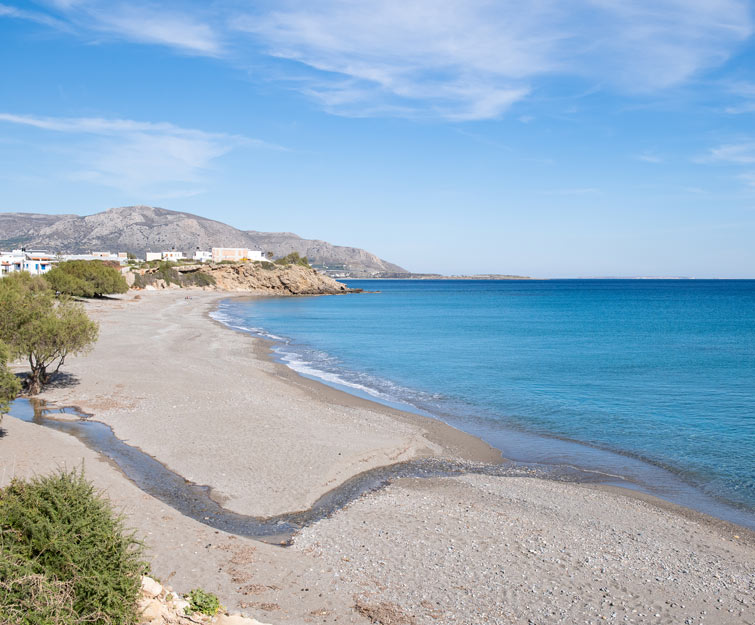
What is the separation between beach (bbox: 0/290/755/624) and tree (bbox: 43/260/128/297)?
Answer: 5072cm

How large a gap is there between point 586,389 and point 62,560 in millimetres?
25769

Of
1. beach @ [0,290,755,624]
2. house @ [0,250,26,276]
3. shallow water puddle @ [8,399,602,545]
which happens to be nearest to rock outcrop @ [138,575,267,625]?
beach @ [0,290,755,624]

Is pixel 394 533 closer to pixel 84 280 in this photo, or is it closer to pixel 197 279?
pixel 84 280

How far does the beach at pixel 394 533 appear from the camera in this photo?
8867 mm

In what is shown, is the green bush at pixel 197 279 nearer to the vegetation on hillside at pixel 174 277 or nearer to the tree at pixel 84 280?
the vegetation on hillside at pixel 174 277

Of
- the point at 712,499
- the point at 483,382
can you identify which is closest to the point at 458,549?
the point at 712,499

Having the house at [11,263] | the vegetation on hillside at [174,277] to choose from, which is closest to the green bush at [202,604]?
the house at [11,263]

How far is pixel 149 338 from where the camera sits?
137 ft

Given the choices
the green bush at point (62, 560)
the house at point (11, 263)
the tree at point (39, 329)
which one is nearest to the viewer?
the green bush at point (62, 560)

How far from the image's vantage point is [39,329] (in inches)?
862

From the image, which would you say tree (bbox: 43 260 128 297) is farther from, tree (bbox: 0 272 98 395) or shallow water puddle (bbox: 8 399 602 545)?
shallow water puddle (bbox: 8 399 602 545)

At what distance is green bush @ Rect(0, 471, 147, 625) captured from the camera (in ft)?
19.5

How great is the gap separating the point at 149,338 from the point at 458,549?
36.3m

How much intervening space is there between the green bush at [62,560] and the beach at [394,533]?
1.36 metres
